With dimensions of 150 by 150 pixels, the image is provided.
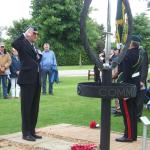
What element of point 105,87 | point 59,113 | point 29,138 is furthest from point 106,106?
point 59,113

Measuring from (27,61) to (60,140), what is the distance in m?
1.52

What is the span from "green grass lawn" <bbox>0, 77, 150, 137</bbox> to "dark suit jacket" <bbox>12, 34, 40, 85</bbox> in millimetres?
1504

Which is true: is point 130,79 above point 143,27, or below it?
below

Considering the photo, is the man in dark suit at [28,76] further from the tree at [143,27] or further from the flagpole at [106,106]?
the tree at [143,27]

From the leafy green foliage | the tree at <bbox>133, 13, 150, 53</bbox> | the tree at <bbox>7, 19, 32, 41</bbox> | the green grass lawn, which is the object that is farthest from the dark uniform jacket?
the tree at <bbox>7, 19, 32, 41</bbox>

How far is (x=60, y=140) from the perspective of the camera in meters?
8.07

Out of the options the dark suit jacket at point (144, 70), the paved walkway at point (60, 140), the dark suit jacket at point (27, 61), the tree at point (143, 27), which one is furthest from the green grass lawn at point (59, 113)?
the tree at point (143, 27)

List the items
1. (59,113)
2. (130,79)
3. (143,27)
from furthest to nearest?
1. (143,27)
2. (59,113)
3. (130,79)

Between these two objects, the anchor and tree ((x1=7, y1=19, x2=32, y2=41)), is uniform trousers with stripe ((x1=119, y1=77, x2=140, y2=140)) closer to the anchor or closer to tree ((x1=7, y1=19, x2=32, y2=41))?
the anchor

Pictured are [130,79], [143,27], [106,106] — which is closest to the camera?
[106,106]

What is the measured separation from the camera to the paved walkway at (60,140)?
7.53m

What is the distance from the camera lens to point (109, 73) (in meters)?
5.29

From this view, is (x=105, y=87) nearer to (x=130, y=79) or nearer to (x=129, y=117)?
(x=129, y=117)

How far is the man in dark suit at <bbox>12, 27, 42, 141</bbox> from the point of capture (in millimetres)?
7910
